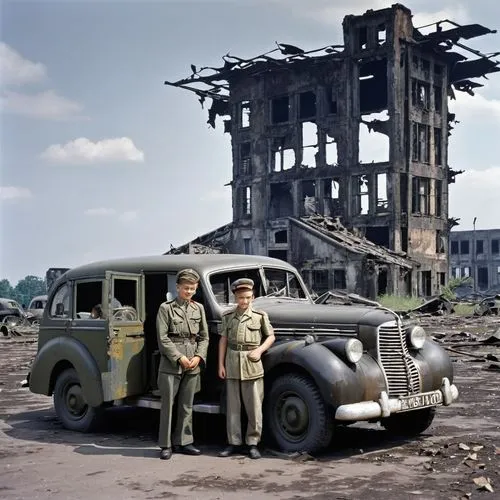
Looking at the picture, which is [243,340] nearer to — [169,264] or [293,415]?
[293,415]

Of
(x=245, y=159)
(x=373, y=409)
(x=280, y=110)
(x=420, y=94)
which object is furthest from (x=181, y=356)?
(x=245, y=159)

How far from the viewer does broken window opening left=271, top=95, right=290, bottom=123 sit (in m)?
54.2

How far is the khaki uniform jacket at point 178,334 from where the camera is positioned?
303 inches

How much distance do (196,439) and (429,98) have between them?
4575 centimetres

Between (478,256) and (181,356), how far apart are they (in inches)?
3068

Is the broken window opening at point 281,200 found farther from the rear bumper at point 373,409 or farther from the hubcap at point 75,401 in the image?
the rear bumper at point 373,409

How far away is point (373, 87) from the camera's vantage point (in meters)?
50.9

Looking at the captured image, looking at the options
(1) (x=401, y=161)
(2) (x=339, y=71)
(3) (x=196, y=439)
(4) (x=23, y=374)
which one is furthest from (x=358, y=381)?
(2) (x=339, y=71)

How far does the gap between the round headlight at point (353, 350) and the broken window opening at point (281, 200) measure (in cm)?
4583

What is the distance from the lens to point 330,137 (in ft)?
170

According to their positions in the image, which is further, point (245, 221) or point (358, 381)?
point (245, 221)

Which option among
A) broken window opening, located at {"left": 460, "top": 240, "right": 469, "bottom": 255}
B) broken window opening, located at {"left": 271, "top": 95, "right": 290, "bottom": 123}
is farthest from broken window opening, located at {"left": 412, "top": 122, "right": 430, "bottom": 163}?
A: broken window opening, located at {"left": 460, "top": 240, "right": 469, "bottom": 255}

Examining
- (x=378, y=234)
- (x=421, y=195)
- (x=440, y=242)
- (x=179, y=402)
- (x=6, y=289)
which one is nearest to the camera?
(x=179, y=402)

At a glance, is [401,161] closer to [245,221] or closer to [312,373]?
[245,221]
